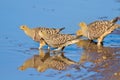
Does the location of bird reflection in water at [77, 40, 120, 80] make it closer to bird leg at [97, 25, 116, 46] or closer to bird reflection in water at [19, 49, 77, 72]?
bird leg at [97, 25, 116, 46]

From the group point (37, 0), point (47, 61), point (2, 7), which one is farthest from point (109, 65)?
point (37, 0)

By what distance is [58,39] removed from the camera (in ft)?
44.9

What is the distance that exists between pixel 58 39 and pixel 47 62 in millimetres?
1148

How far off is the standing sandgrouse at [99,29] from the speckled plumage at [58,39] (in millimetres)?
862

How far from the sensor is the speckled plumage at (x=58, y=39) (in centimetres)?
1366

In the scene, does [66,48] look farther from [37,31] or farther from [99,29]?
[99,29]

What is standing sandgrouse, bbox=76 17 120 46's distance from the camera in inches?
→ 580

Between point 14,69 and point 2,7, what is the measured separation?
708 centimetres

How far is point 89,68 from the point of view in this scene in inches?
473

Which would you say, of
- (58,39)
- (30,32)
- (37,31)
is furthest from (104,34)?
(30,32)

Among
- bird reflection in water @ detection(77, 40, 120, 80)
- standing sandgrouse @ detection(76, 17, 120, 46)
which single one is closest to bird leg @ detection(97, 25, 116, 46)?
standing sandgrouse @ detection(76, 17, 120, 46)

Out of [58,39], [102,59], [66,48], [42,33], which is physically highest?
[42,33]

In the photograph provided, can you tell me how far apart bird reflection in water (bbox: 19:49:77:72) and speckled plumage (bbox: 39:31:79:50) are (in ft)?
0.98

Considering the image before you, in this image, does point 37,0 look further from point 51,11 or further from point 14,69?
point 14,69
